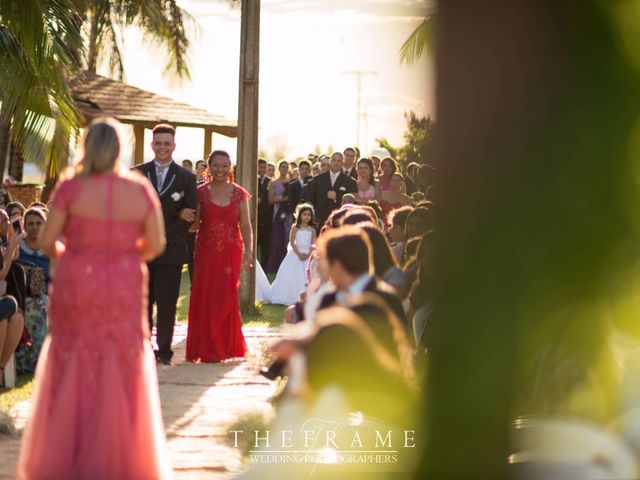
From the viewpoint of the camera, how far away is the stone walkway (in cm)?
706

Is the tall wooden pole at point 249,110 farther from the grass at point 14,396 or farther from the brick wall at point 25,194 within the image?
the brick wall at point 25,194

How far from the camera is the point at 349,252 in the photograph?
593 cm

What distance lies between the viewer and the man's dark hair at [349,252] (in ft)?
19.4

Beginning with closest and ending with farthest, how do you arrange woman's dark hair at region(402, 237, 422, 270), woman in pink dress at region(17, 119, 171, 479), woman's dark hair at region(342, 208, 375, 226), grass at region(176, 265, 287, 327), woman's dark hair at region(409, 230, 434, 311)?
woman in pink dress at region(17, 119, 171, 479)
woman's dark hair at region(342, 208, 375, 226)
woman's dark hair at region(409, 230, 434, 311)
woman's dark hair at region(402, 237, 422, 270)
grass at region(176, 265, 287, 327)

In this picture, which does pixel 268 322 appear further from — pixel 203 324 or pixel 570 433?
pixel 570 433

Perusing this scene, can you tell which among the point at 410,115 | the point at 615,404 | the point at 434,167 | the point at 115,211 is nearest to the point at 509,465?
the point at 434,167

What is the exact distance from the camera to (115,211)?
634cm

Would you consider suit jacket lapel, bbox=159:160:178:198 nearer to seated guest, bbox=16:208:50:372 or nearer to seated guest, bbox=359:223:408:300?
seated guest, bbox=16:208:50:372

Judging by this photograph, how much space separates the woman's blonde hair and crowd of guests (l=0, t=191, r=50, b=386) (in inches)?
141

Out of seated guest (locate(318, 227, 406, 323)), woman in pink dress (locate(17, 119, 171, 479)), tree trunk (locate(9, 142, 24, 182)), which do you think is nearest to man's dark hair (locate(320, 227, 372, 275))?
seated guest (locate(318, 227, 406, 323))

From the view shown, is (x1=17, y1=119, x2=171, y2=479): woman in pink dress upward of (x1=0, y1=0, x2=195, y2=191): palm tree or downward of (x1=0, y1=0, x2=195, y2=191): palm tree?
downward

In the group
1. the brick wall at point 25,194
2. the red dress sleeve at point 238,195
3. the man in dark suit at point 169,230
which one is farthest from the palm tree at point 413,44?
the brick wall at point 25,194

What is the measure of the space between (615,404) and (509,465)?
1.80 meters

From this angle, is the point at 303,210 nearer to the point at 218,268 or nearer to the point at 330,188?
the point at 330,188
